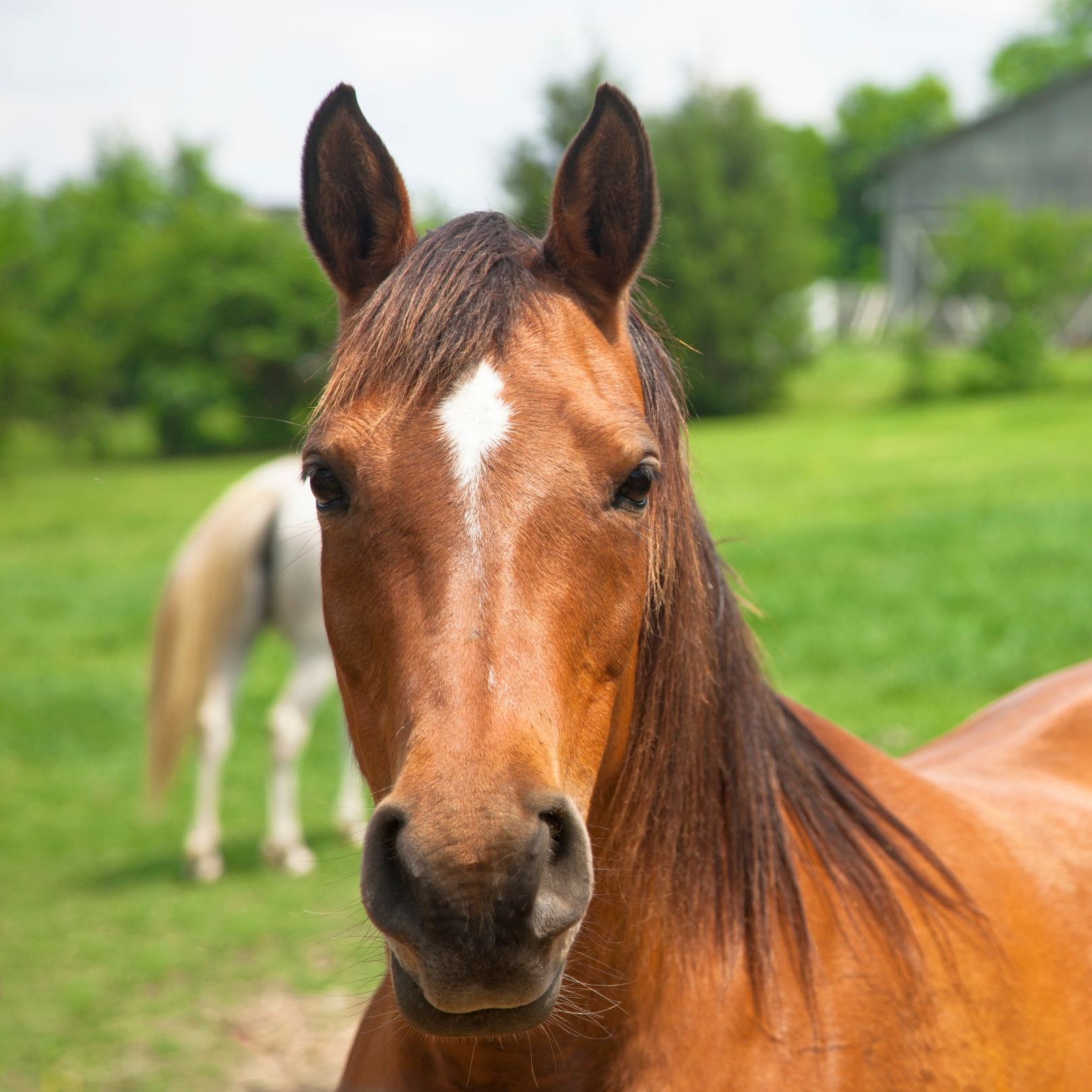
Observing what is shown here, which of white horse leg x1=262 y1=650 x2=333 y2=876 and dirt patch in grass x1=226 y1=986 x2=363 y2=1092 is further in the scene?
white horse leg x1=262 y1=650 x2=333 y2=876

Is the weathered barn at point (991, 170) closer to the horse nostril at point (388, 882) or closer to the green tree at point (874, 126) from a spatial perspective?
the green tree at point (874, 126)

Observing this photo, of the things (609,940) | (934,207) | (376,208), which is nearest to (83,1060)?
(609,940)

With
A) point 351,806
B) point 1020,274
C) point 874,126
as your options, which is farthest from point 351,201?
point 874,126

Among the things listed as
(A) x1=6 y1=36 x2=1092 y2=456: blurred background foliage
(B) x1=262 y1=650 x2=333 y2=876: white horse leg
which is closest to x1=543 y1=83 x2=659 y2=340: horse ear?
(B) x1=262 y1=650 x2=333 y2=876: white horse leg

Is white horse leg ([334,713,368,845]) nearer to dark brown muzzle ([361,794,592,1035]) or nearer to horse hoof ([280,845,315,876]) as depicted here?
horse hoof ([280,845,315,876])

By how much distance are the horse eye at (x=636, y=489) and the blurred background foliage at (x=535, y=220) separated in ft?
80.0

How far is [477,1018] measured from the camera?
1317 millimetres

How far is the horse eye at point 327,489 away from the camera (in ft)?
5.40

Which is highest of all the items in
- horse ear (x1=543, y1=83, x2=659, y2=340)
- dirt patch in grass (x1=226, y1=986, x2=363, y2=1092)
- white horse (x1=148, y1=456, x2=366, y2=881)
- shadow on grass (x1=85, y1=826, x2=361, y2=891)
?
horse ear (x1=543, y1=83, x2=659, y2=340)

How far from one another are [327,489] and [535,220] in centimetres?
Answer: 2540

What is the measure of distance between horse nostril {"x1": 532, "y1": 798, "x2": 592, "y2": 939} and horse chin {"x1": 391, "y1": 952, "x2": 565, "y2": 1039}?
95 mm

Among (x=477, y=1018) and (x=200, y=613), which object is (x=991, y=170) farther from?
(x=477, y=1018)

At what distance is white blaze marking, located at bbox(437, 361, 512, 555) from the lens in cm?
149

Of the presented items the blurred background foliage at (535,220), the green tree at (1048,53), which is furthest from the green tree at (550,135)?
the green tree at (1048,53)
